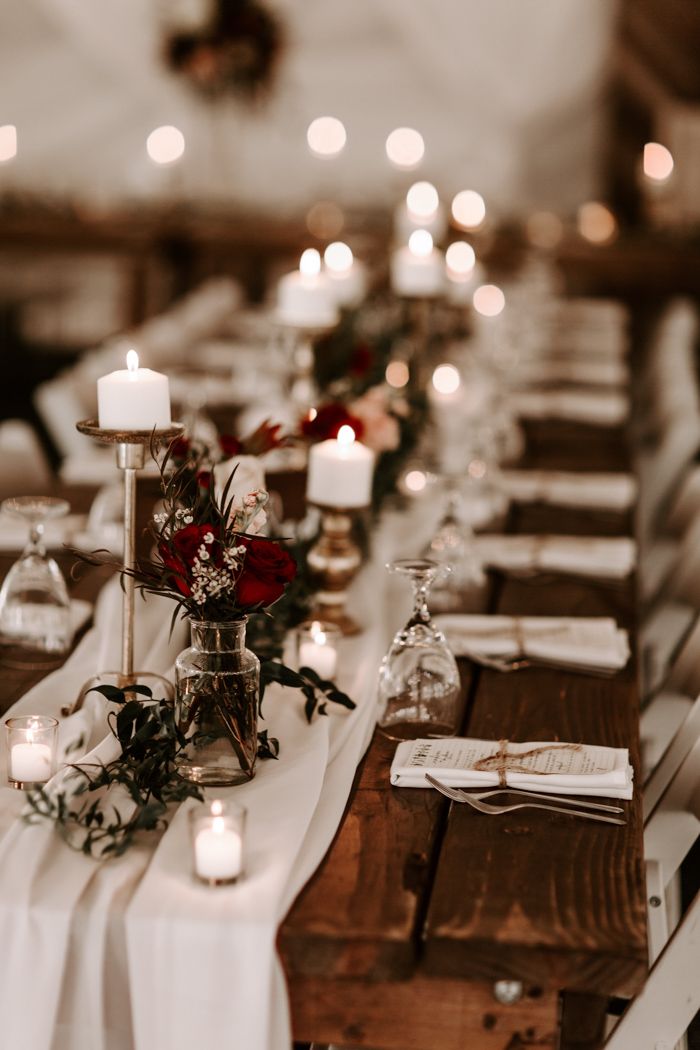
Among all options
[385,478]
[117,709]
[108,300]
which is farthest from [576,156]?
[117,709]

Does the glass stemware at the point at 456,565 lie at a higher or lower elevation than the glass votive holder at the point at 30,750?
higher

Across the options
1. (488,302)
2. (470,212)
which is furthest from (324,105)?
(470,212)

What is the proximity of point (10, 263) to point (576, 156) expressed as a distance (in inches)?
142

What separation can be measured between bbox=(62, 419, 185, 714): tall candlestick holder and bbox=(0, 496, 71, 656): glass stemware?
295 mm

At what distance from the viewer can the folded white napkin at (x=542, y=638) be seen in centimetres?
228

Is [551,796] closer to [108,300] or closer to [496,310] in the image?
[496,310]

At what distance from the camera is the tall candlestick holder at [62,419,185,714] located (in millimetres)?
1841

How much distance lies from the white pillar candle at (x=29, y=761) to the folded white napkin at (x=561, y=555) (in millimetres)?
1291

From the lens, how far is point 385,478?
10.7 feet

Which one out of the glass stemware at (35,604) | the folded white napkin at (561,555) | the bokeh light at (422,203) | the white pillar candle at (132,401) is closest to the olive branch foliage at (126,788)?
the white pillar candle at (132,401)

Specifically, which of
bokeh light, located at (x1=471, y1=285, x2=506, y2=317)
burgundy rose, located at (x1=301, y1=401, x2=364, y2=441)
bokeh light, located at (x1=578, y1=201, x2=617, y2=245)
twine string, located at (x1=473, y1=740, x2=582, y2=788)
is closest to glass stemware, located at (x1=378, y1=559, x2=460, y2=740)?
twine string, located at (x1=473, y1=740, x2=582, y2=788)

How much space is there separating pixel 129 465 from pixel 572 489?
6.14 ft

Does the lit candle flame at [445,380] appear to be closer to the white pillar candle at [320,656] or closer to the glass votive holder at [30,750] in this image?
the white pillar candle at [320,656]

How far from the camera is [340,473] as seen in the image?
2383 millimetres
